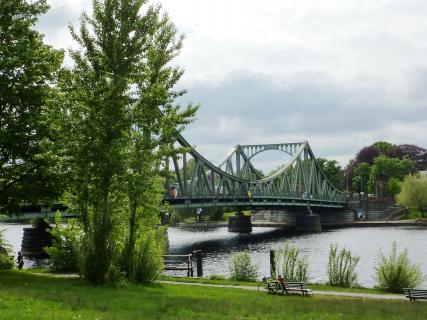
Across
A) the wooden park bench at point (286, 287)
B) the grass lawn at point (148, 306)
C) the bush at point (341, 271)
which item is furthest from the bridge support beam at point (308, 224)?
the grass lawn at point (148, 306)

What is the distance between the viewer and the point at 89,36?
23.6 metres

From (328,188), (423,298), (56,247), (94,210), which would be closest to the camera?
(423,298)

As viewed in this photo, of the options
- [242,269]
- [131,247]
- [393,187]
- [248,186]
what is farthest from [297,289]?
[393,187]

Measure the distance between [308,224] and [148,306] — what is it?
106754 millimetres

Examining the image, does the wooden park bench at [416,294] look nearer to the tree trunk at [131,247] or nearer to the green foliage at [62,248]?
the tree trunk at [131,247]

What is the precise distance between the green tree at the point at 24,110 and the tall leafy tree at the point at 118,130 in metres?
1.57

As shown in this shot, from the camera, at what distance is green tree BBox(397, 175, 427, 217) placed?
A: 124250 mm

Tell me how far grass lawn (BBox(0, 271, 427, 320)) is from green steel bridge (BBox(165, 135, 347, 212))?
43.5 m

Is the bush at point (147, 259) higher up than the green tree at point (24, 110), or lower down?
lower down

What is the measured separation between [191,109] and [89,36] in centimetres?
528

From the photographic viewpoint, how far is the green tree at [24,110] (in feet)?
78.5

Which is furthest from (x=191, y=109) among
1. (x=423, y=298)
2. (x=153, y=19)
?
(x=423, y=298)

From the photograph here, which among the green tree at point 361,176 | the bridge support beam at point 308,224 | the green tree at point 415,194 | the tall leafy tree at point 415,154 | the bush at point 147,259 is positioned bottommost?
the bridge support beam at point 308,224

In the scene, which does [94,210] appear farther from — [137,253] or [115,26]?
[115,26]
